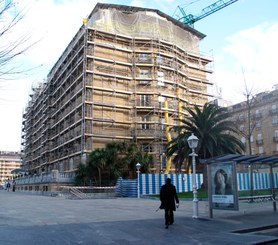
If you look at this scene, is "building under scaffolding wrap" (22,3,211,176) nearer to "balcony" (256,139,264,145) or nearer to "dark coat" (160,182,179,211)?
"balcony" (256,139,264,145)

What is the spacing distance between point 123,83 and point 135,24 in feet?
32.0

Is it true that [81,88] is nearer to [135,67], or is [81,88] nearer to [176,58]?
[135,67]

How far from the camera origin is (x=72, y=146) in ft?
154

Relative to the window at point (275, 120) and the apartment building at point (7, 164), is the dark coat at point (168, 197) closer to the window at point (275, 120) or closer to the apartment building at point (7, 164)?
the window at point (275, 120)

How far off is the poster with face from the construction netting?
37119mm

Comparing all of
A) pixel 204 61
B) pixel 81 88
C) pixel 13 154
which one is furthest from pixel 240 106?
pixel 13 154

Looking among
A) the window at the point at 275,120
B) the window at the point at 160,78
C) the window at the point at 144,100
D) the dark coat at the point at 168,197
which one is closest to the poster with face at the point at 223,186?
the dark coat at the point at 168,197

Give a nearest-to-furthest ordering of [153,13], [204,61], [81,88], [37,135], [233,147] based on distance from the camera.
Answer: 1. [233,147]
2. [81,88]
3. [153,13]
4. [204,61]
5. [37,135]

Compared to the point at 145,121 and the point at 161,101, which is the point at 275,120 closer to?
the point at 161,101

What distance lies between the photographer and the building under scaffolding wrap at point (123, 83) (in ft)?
143

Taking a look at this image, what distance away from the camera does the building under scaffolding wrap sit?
43.7 m

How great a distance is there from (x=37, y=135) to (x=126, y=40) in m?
33.5

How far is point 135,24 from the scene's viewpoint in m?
49.4

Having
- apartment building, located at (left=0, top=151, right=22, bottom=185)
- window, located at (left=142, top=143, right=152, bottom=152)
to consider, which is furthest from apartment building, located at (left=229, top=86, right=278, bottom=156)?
apartment building, located at (left=0, top=151, right=22, bottom=185)
